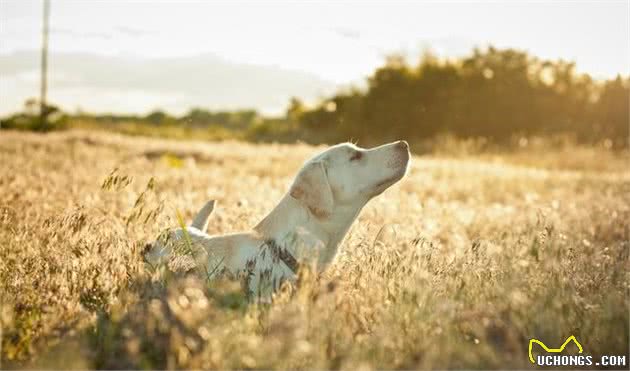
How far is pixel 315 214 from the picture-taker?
19.8 feet

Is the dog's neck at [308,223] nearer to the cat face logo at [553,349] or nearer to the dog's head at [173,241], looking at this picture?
the dog's head at [173,241]

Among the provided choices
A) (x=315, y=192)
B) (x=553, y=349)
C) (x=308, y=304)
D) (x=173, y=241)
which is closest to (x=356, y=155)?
(x=315, y=192)

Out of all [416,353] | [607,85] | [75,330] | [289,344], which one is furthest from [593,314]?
[607,85]

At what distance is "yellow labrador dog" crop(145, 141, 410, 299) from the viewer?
5.88 metres

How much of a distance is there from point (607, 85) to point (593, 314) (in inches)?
1689

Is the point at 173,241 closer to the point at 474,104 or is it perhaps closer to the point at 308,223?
the point at 308,223

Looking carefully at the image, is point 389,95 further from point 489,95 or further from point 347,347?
point 347,347

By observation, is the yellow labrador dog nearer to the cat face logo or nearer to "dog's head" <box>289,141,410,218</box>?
"dog's head" <box>289,141,410,218</box>

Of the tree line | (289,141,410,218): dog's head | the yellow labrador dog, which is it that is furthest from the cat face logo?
the tree line

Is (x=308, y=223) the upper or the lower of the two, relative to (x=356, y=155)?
lower

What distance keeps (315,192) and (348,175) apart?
0.36 metres

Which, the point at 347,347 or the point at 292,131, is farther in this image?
the point at 292,131

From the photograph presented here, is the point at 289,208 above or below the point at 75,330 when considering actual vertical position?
above

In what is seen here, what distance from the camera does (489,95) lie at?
4031 cm
